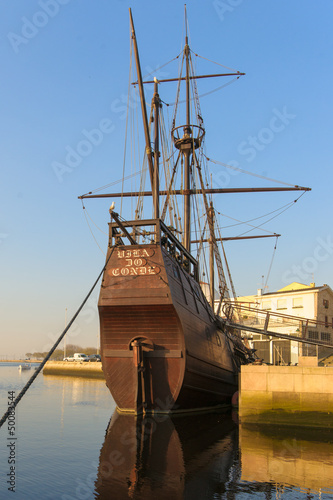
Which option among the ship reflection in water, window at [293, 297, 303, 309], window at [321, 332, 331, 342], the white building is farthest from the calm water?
window at [293, 297, 303, 309]

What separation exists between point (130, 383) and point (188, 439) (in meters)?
4.25

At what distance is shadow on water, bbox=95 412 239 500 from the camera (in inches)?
310

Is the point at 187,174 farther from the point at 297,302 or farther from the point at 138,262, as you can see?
the point at 297,302

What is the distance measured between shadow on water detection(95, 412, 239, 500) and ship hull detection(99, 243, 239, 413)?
0.97 m

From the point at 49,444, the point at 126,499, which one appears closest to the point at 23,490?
the point at 126,499

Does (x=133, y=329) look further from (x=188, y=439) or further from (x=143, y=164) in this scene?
(x=143, y=164)

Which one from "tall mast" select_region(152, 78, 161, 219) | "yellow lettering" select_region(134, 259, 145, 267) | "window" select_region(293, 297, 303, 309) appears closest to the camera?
"yellow lettering" select_region(134, 259, 145, 267)

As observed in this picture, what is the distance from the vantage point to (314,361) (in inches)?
596

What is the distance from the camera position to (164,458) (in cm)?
1019

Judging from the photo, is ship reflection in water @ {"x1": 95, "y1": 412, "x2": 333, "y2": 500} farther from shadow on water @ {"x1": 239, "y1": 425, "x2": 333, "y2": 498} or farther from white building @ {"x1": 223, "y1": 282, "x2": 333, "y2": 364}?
white building @ {"x1": 223, "y1": 282, "x2": 333, "y2": 364}

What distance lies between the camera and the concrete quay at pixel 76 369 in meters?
57.2

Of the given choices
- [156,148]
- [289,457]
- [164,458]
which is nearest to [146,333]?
[164,458]

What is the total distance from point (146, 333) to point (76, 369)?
48.0 meters

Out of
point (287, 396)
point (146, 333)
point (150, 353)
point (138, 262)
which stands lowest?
point (287, 396)
